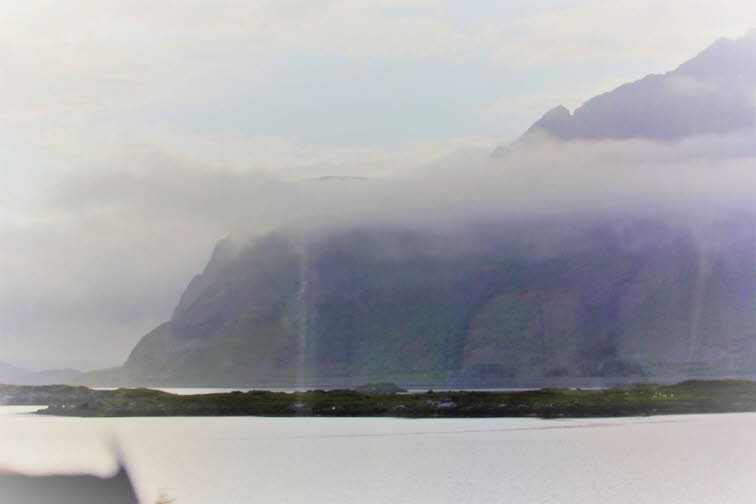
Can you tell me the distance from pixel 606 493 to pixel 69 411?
375ft

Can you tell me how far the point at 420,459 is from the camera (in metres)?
90.9

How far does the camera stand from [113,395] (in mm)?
186125

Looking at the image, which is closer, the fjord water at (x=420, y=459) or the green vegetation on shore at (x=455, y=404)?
the fjord water at (x=420, y=459)

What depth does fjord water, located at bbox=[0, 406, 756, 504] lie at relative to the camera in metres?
72.1

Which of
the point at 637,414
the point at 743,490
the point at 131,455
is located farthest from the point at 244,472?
the point at 637,414

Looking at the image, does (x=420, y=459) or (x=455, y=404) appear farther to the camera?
(x=455, y=404)

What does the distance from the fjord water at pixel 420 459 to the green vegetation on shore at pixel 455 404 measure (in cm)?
1100

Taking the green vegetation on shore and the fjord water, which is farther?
the green vegetation on shore

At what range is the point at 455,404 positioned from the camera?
15725 centimetres

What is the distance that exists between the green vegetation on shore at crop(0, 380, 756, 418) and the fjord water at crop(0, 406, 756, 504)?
11.0 meters

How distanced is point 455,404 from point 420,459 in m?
66.8

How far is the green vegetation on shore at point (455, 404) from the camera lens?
489ft

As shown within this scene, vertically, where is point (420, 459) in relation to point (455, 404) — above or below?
below

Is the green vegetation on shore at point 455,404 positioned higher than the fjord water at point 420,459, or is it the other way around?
the green vegetation on shore at point 455,404
